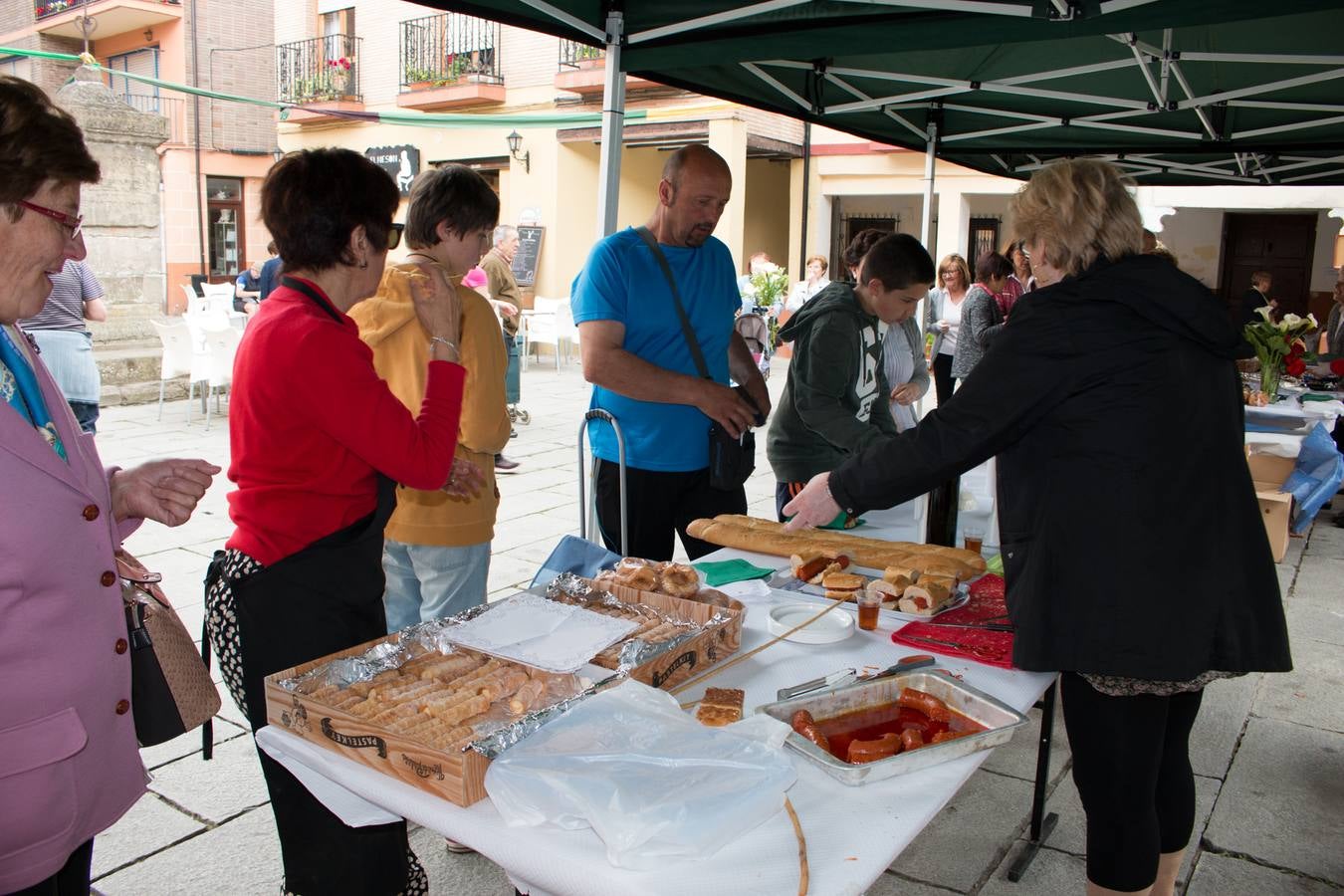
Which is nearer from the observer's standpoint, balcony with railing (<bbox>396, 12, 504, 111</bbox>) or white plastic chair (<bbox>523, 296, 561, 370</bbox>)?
white plastic chair (<bbox>523, 296, 561, 370</bbox>)

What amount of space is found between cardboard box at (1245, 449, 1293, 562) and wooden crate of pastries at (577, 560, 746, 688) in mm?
4669

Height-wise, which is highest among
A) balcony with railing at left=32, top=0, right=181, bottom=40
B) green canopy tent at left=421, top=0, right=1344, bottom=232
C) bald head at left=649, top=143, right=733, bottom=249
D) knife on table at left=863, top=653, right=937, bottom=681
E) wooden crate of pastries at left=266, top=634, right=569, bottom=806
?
balcony with railing at left=32, top=0, right=181, bottom=40

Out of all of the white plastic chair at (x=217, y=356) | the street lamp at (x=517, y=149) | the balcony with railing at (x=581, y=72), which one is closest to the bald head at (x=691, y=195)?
the white plastic chair at (x=217, y=356)

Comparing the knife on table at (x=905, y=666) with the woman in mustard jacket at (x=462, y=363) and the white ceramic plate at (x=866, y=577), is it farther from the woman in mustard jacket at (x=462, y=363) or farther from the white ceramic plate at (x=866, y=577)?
the woman in mustard jacket at (x=462, y=363)

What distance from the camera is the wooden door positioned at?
15180mm

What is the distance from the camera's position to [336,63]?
19406 mm

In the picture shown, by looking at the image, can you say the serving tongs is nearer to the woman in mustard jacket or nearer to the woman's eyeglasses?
the woman in mustard jacket

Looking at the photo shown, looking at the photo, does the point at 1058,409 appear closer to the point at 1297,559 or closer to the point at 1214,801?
the point at 1214,801

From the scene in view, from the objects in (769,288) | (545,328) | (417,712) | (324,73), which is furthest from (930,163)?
(324,73)

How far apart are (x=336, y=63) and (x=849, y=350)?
19.1 meters

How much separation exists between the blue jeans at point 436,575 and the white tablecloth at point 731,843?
98 centimetres

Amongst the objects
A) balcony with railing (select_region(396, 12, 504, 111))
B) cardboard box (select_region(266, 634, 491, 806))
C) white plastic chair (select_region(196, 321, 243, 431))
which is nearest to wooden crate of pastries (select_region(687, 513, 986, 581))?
cardboard box (select_region(266, 634, 491, 806))

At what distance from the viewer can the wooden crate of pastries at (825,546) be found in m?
2.53

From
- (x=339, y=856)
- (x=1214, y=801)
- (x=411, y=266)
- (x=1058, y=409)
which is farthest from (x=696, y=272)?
(x=1214, y=801)
